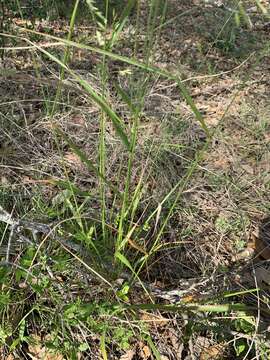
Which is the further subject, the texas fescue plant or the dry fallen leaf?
the dry fallen leaf

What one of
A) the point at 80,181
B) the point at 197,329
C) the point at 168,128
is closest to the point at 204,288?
the point at 197,329

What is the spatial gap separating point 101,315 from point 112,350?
13 centimetres

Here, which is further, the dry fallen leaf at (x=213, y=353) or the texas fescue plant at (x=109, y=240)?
the dry fallen leaf at (x=213, y=353)

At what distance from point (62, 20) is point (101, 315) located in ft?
7.47

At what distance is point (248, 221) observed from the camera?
1.76m

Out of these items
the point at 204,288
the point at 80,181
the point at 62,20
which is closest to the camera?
the point at 204,288

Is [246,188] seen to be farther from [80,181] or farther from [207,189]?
[80,181]

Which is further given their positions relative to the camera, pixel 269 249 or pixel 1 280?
pixel 269 249

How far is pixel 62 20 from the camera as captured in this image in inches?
115

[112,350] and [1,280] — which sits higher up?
[1,280]

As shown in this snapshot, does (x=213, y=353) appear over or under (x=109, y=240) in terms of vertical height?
under

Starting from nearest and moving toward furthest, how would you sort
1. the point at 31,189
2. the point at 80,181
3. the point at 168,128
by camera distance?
the point at 31,189
the point at 80,181
the point at 168,128

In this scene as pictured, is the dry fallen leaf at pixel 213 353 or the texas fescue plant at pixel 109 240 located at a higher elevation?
the texas fescue plant at pixel 109 240

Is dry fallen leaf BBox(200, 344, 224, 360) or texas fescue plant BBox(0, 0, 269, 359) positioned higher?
texas fescue plant BBox(0, 0, 269, 359)
